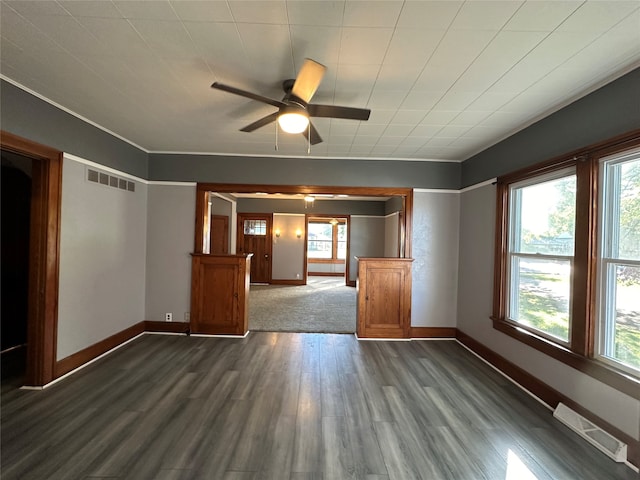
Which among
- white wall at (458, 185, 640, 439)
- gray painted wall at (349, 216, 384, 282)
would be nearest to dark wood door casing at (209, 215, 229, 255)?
gray painted wall at (349, 216, 384, 282)

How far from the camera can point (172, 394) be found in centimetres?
278

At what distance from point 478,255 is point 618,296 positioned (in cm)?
182

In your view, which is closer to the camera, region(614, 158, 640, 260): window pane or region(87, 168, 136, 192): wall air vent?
region(614, 158, 640, 260): window pane

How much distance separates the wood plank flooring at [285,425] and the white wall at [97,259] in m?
0.51

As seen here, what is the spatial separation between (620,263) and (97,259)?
491cm

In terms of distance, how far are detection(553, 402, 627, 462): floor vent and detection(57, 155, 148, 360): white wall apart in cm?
460

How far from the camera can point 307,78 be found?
1.97 metres

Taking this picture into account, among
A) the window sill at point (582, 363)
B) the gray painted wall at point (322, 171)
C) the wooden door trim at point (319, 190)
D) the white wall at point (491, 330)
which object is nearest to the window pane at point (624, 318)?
the window sill at point (582, 363)

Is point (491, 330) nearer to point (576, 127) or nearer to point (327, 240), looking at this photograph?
point (576, 127)

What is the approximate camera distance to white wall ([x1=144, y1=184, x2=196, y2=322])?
14.8 feet

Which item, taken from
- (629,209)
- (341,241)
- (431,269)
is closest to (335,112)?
(629,209)

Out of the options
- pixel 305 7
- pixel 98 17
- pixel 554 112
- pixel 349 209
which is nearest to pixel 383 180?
pixel 554 112

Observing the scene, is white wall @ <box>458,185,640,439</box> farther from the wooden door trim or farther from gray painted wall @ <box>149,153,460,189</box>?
the wooden door trim

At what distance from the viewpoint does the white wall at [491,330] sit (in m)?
2.14
